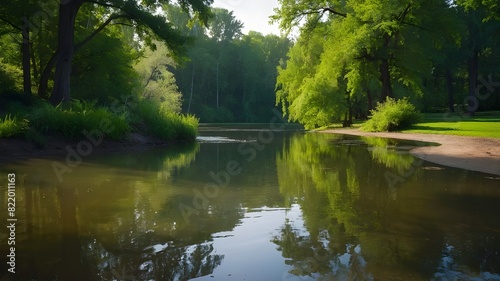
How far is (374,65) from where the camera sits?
111 feet

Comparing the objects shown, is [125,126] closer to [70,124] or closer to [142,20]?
[70,124]

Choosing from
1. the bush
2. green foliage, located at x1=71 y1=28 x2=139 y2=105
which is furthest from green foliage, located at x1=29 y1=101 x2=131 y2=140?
the bush

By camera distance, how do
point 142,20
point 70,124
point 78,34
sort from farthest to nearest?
point 78,34 → point 142,20 → point 70,124

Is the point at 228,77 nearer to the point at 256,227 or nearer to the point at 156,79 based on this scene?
the point at 156,79

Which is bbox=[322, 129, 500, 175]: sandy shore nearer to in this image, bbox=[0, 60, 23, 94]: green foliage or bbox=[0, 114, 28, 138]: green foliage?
bbox=[0, 114, 28, 138]: green foliage

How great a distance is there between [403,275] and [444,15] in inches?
1286

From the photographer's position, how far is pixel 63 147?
49.2 feet

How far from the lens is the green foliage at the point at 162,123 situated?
21312 mm

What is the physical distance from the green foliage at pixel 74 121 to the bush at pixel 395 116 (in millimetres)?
19165

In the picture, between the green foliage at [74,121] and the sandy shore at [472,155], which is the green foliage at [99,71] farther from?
the sandy shore at [472,155]

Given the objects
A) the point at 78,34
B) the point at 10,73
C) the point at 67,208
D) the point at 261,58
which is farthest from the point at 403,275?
the point at 261,58

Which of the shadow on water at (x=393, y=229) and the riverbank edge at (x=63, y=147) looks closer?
the shadow on water at (x=393, y=229)

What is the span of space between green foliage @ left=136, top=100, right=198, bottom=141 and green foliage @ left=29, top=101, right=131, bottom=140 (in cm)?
369

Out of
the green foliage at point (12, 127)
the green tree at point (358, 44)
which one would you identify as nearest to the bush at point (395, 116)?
the green tree at point (358, 44)
